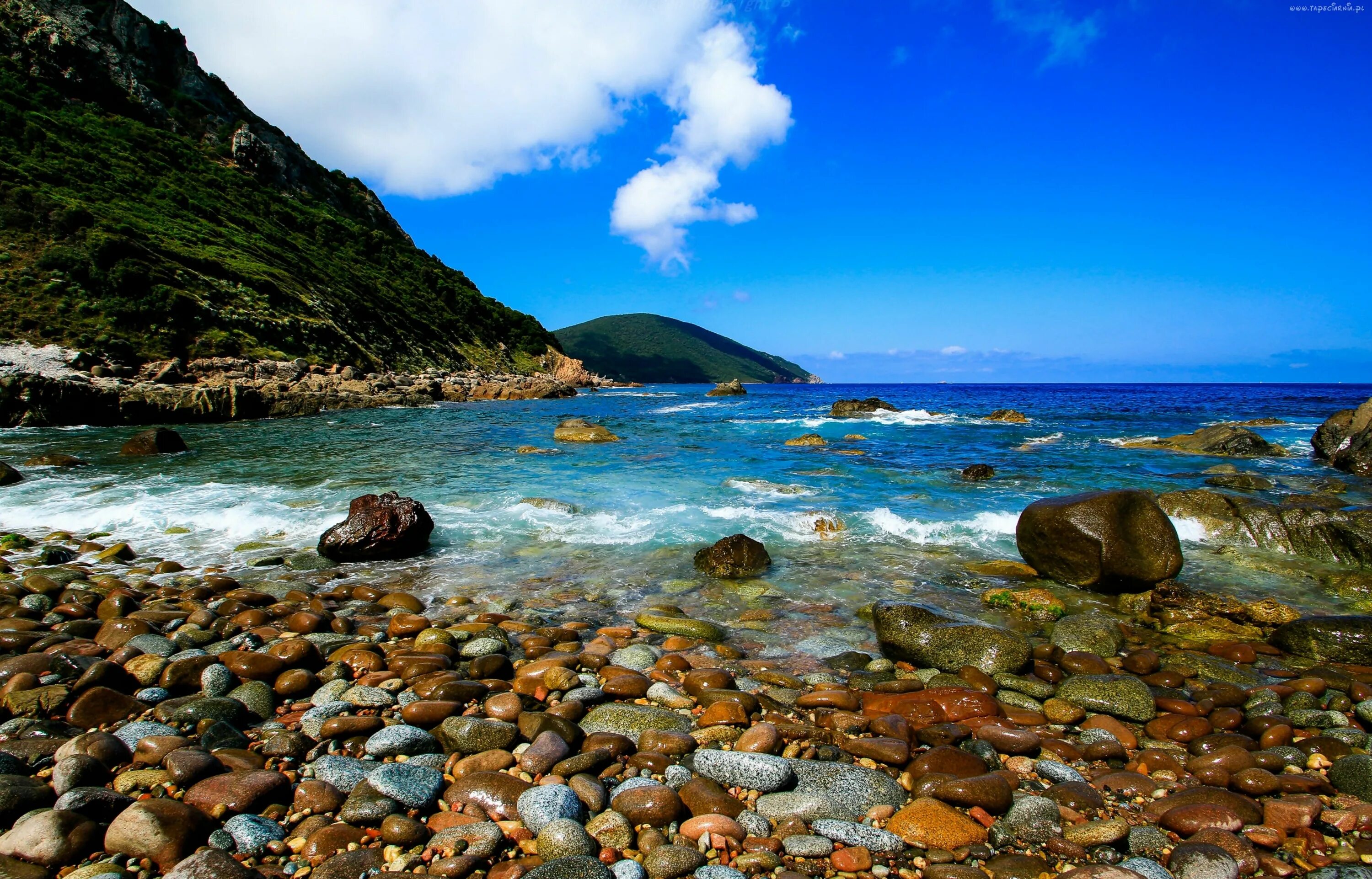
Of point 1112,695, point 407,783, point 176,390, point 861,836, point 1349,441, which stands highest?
point 176,390

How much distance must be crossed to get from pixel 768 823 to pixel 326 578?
688 cm

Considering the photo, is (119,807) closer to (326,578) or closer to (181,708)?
(181,708)

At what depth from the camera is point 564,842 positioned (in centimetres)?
297

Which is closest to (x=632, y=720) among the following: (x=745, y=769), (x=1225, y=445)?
(x=745, y=769)

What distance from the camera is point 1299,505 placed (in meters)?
10.2

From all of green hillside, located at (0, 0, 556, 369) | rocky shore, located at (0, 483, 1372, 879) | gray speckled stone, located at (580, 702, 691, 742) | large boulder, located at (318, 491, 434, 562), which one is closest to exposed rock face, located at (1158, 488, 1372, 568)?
rocky shore, located at (0, 483, 1372, 879)

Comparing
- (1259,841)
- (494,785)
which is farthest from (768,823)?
(1259,841)

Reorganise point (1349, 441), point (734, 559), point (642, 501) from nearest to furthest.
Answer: point (734, 559), point (642, 501), point (1349, 441)

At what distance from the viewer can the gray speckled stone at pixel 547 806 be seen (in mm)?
3127

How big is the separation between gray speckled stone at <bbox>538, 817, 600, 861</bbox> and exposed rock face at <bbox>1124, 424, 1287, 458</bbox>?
79.0 feet

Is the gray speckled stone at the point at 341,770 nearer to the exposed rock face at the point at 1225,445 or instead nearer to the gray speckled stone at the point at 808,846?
the gray speckled stone at the point at 808,846

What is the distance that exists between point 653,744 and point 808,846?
1.30m

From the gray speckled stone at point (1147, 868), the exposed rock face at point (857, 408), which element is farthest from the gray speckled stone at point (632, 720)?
the exposed rock face at point (857, 408)

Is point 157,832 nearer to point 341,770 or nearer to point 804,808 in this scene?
point 341,770
